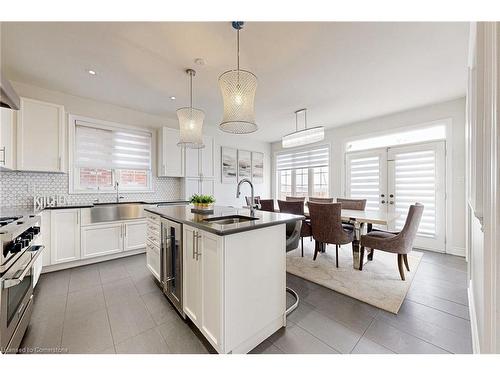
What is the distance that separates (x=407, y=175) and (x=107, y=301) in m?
5.21

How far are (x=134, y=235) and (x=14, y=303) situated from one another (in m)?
2.12

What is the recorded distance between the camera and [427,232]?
3.71 m

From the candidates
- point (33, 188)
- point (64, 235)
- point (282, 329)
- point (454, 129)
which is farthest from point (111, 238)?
point (454, 129)

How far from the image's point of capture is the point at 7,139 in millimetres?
2416

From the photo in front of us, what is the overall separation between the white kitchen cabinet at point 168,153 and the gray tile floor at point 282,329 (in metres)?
2.16

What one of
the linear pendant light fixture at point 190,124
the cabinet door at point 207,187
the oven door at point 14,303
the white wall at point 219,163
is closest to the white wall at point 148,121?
the white wall at point 219,163

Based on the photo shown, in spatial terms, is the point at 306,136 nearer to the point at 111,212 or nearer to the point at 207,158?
the point at 207,158

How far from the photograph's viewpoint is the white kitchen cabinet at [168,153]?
3912mm

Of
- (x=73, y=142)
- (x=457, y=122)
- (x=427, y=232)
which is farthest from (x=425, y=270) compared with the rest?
(x=73, y=142)

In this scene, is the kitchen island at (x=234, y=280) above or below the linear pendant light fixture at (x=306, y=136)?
below

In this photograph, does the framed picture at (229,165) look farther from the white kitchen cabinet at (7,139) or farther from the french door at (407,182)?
the white kitchen cabinet at (7,139)

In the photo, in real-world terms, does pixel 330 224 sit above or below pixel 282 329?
above

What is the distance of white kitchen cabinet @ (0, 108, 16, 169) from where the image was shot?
89.0 inches
